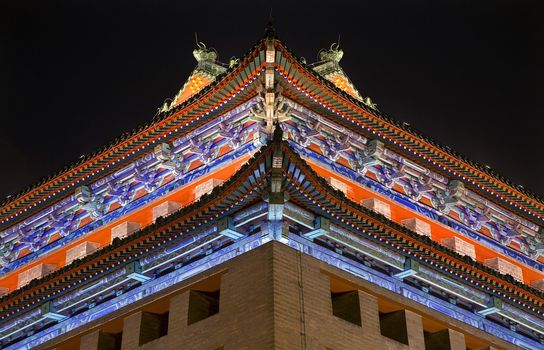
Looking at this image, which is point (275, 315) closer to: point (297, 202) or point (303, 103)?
point (297, 202)

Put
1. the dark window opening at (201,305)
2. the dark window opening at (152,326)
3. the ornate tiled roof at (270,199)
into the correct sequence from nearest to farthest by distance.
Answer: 1. the ornate tiled roof at (270,199)
2. the dark window opening at (201,305)
3. the dark window opening at (152,326)

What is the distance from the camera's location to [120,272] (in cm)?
2348

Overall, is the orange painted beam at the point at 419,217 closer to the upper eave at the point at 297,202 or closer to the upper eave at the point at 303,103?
the upper eave at the point at 303,103

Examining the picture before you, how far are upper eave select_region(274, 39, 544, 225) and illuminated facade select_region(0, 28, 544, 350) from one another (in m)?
0.04

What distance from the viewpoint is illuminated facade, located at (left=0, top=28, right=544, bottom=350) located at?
21.1 metres

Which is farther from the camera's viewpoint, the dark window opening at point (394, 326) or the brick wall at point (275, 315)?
the dark window opening at point (394, 326)

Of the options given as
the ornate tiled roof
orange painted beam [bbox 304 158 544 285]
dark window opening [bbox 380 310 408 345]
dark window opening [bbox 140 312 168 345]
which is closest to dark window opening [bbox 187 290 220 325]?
dark window opening [bbox 140 312 168 345]

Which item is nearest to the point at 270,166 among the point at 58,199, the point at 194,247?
the point at 194,247

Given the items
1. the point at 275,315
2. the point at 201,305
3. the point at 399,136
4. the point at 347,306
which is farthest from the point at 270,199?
the point at 399,136

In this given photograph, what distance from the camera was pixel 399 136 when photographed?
86.3 feet

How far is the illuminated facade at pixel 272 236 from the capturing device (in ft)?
69.3

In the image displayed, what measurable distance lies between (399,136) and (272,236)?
21.0ft

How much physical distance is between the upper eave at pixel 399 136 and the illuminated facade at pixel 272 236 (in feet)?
0.14

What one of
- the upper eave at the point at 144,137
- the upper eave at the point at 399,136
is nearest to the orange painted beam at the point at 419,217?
the upper eave at the point at 399,136
